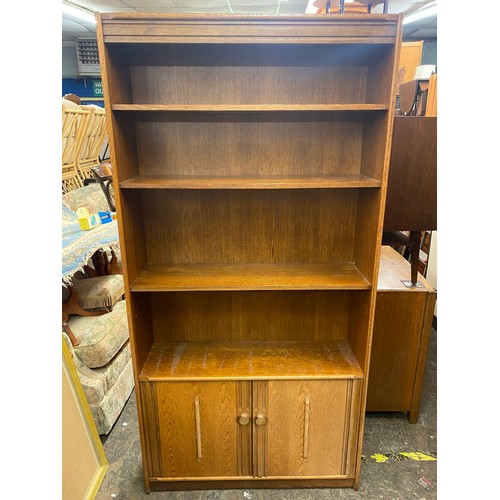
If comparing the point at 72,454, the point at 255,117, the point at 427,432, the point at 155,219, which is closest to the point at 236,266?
the point at 155,219

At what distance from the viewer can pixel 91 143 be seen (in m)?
5.43

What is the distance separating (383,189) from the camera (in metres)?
1.31

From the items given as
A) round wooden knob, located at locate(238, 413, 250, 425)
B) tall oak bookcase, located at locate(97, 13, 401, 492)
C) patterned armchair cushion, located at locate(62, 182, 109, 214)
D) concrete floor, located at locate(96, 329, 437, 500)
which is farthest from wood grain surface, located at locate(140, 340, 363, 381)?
patterned armchair cushion, located at locate(62, 182, 109, 214)

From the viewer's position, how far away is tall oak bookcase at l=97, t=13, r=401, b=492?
139cm

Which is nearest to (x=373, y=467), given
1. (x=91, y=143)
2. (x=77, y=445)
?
(x=77, y=445)

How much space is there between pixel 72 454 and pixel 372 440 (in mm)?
1515

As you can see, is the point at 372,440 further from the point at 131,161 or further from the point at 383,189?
the point at 131,161

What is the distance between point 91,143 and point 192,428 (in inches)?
199

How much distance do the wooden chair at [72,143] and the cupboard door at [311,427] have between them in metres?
4.01

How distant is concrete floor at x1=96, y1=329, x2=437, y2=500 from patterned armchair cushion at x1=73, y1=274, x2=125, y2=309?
28.1 inches

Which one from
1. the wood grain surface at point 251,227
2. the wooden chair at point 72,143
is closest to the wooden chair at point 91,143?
the wooden chair at point 72,143

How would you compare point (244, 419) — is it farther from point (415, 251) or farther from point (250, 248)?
point (415, 251)

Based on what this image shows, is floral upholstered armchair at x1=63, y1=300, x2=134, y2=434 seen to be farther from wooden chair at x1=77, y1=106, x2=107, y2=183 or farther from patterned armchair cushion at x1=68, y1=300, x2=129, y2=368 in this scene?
wooden chair at x1=77, y1=106, x2=107, y2=183

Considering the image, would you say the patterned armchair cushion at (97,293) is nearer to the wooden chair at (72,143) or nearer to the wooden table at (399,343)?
the wooden table at (399,343)
